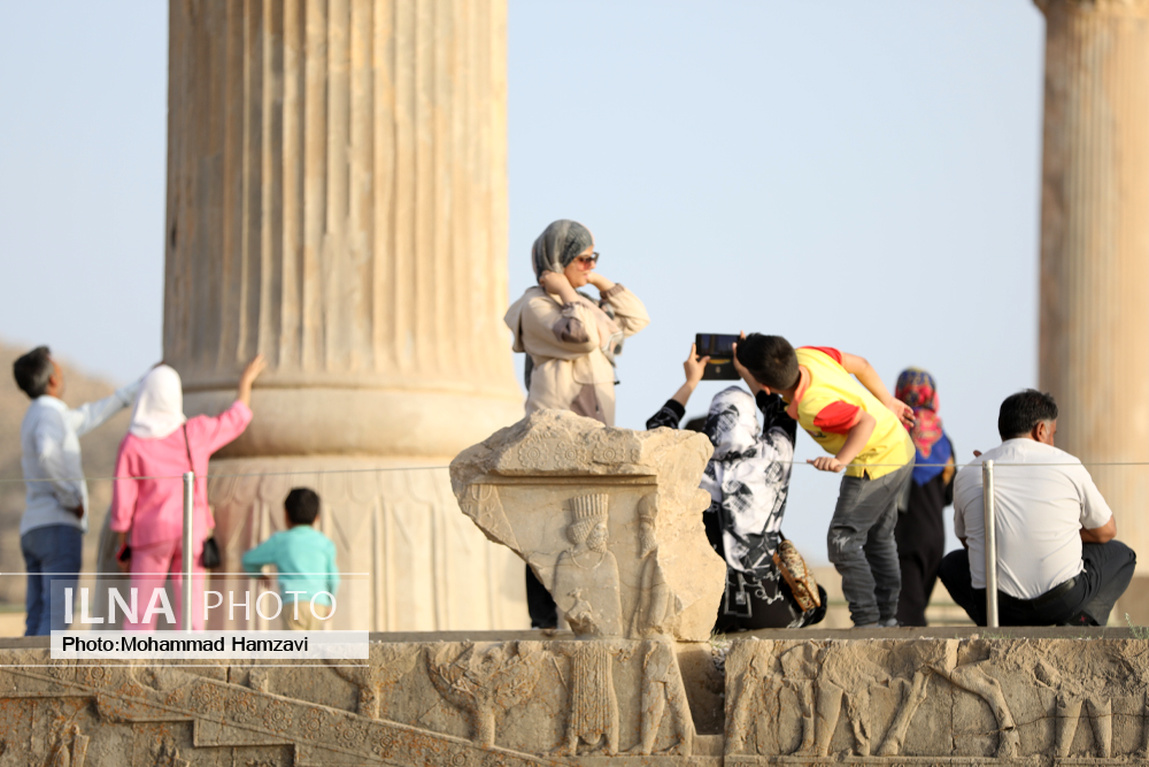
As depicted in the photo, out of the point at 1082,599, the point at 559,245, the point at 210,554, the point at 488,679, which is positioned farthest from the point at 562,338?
the point at 1082,599

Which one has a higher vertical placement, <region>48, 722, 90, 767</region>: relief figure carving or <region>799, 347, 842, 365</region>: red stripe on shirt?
<region>799, 347, 842, 365</region>: red stripe on shirt

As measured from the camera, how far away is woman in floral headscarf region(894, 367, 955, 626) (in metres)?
7.00

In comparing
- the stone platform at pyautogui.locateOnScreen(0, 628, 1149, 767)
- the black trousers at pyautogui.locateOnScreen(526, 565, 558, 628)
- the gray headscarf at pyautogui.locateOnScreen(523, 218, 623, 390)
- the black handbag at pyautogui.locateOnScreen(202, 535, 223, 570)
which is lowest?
the stone platform at pyautogui.locateOnScreen(0, 628, 1149, 767)

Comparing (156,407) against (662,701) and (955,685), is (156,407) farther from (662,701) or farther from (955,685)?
(955,685)

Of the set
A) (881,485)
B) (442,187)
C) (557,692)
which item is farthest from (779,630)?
(442,187)

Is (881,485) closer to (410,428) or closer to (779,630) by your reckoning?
(779,630)

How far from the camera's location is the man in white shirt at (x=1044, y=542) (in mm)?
5332

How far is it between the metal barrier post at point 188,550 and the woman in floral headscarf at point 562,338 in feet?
4.16

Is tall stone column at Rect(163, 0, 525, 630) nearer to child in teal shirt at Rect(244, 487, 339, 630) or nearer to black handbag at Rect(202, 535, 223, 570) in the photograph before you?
black handbag at Rect(202, 535, 223, 570)

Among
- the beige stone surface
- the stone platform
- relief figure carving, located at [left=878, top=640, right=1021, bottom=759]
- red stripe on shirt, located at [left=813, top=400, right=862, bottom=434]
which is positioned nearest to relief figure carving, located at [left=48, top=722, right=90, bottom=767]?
the stone platform

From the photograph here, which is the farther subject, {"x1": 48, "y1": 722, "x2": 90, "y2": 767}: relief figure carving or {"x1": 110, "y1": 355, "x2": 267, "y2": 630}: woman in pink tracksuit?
{"x1": 110, "y1": 355, "x2": 267, "y2": 630}: woman in pink tracksuit

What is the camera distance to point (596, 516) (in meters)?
4.96

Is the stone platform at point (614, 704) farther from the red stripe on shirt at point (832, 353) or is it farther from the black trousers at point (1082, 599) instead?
the red stripe on shirt at point (832, 353)

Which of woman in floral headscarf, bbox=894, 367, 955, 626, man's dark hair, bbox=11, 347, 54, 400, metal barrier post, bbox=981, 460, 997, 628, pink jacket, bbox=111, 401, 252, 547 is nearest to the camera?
metal barrier post, bbox=981, 460, 997, 628
